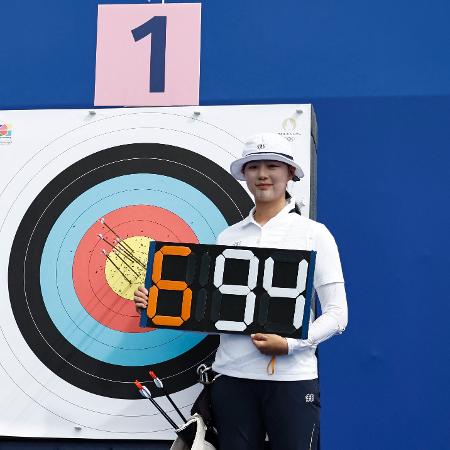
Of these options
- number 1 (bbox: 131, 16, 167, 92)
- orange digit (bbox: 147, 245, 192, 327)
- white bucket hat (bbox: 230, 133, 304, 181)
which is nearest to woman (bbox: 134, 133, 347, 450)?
white bucket hat (bbox: 230, 133, 304, 181)

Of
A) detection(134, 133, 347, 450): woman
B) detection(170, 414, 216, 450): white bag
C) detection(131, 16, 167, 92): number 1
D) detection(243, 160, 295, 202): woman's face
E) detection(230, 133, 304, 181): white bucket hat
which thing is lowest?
detection(170, 414, 216, 450): white bag

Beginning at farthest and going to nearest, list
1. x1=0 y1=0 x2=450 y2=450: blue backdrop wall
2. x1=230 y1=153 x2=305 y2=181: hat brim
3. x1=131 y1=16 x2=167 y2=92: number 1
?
x1=131 y1=16 x2=167 y2=92: number 1, x1=0 y1=0 x2=450 y2=450: blue backdrop wall, x1=230 y1=153 x2=305 y2=181: hat brim

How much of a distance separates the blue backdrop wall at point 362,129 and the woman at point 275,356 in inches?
14.5

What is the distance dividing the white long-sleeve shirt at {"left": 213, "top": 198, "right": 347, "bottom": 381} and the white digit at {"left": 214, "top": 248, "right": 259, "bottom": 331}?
0.02 metres

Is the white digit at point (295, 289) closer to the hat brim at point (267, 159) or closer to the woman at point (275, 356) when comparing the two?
the woman at point (275, 356)

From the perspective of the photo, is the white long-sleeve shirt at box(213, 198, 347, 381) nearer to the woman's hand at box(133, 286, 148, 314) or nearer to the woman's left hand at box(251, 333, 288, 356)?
the woman's left hand at box(251, 333, 288, 356)

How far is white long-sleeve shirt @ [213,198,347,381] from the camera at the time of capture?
4.66 feet

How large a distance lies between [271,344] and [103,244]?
0.68 m

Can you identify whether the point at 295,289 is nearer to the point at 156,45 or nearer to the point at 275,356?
the point at 275,356

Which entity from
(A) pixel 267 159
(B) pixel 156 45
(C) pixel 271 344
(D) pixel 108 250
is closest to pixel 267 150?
(A) pixel 267 159

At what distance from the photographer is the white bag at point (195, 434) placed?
4.87ft

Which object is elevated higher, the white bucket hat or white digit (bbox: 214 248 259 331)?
the white bucket hat

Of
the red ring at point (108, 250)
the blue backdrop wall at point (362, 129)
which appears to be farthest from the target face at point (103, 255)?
the blue backdrop wall at point (362, 129)

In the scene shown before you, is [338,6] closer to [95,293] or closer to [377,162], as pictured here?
[377,162]
